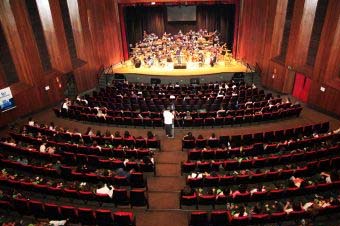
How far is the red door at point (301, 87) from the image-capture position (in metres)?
16.4

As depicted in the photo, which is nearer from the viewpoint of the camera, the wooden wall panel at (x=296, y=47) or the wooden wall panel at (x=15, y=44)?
the wooden wall panel at (x=15, y=44)

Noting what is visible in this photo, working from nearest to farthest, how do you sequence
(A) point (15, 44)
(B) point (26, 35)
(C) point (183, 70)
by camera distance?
(A) point (15, 44) → (B) point (26, 35) → (C) point (183, 70)

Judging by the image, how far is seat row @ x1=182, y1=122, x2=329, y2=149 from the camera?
11.7 m

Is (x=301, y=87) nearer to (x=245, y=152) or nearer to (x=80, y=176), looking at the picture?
(x=245, y=152)

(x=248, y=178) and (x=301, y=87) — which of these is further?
(x=301, y=87)

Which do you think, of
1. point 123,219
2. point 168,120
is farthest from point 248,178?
point 168,120

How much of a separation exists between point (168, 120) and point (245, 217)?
213 inches

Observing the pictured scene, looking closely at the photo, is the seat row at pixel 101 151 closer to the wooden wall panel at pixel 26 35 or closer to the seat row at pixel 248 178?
the seat row at pixel 248 178

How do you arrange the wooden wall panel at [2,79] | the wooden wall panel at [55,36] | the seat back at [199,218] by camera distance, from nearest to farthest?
the seat back at [199,218] < the wooden wall panel at [2,79] < the wooden wall panel at [55,36]

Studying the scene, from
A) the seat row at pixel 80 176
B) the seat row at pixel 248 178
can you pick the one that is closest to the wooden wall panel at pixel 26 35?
the seat row at pixel 80 176

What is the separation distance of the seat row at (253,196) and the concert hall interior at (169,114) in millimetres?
38

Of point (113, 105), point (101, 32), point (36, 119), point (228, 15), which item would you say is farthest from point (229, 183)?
point (228, 15)

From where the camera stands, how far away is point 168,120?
497 inches

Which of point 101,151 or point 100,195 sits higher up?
point 101,151
